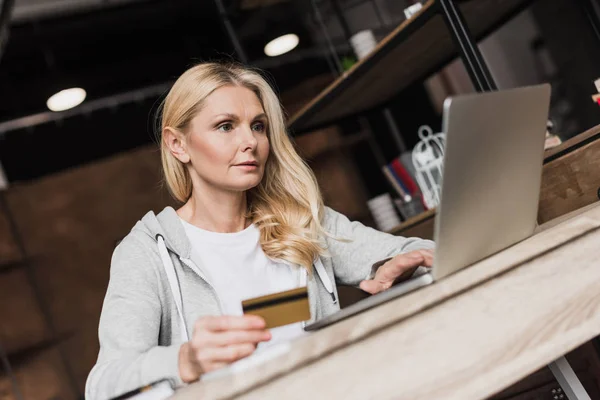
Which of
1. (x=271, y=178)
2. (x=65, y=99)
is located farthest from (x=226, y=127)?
(x=65, y=99)

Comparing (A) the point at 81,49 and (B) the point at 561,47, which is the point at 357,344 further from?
(A) the point at 81,49

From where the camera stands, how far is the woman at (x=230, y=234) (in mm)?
1537

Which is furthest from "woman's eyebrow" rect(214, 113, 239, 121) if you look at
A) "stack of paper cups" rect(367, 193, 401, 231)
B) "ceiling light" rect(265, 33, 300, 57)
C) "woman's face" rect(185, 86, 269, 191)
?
"ceiling light" rect(265, 33, 300, 57)

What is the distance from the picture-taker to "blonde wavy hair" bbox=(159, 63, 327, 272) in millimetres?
1855

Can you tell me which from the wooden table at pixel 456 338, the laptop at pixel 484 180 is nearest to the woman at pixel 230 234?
the laptop at pixel 484 180

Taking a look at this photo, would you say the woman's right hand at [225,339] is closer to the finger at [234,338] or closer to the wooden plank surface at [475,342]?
the finger at [234,338]

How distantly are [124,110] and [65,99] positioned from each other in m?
0.64

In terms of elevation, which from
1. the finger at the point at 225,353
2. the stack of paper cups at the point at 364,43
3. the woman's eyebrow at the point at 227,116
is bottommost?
the finger at the point at 225,353

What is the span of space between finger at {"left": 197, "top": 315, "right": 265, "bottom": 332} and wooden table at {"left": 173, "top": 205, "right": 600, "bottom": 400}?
0.27 feet

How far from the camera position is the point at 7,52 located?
228 inches

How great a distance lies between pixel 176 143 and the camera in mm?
1927

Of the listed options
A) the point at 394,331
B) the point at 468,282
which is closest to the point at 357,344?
the point at 394,331

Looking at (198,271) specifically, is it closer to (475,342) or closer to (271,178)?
(271,178)

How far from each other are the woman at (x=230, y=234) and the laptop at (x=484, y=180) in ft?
0.86
